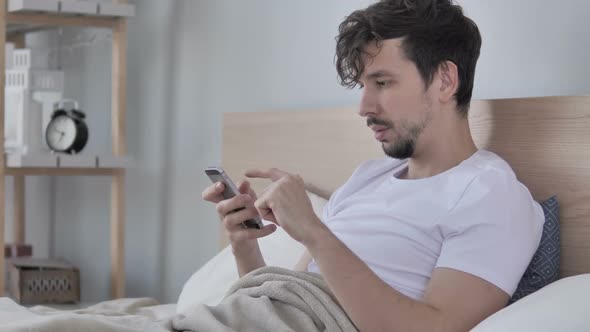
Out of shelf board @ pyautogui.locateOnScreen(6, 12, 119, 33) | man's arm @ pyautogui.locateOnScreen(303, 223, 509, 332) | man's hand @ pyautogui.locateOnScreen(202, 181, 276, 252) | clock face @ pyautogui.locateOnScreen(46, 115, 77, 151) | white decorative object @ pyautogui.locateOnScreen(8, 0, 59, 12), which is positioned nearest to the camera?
man's arm @ pyautogui.locateOnScreen(303, 223, 509, 332)

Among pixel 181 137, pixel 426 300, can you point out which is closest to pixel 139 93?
pixel 181 137

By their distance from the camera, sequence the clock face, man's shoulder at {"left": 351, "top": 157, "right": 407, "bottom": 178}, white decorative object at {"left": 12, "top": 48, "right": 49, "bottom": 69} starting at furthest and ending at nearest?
1. white decorative object at {"left": 12, "top": 48, "right": 49, "bottom": 69}
2. the clock face
3. man's shoulder at {"left": 351, "top": 157, "right": 407, "bottom": 178}

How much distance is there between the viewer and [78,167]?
2.75 m

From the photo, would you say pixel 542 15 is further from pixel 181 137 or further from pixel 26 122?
pixel 26 122

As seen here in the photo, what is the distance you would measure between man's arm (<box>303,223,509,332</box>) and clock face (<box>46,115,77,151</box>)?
1615mm

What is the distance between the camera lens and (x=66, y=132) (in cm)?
282

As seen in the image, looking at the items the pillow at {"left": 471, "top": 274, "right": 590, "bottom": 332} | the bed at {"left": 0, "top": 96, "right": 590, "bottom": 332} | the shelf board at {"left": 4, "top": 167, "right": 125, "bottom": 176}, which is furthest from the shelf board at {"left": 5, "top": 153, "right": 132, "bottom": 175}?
the pillow at {"left": 471, "top": 274, "right": 590, "bottom": 332}

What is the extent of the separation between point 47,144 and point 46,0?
44cm

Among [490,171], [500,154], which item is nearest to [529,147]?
[500,154]

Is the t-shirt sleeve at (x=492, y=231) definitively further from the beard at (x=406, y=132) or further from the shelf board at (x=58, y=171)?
the shelf board at (x=58, y=171)

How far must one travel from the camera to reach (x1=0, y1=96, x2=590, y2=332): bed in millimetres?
1222

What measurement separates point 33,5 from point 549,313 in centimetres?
186

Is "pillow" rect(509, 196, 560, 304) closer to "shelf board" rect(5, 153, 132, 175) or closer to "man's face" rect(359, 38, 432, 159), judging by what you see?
"man's face" rect(359, 38, 432, 159)

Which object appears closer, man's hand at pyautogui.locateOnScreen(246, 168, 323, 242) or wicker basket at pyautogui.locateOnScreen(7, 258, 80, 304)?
man's hand at pyautogui.locateOnScreen(246, 168, 323, 242)
